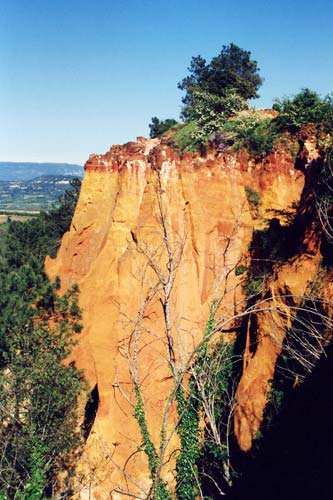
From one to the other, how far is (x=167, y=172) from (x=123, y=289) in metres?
4.69

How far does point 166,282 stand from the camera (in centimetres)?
1404

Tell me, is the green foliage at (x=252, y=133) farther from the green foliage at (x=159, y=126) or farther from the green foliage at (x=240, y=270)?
the green foliage at (x=159, y=126)

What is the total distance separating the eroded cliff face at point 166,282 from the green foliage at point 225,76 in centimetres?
1305

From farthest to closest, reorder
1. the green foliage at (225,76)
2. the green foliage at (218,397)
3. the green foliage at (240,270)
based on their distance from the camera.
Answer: the green foliage at (225,76) < the green foliage at (240,270) < the green foliage at (218,397)

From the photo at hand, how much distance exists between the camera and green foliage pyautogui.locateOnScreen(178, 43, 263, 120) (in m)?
30.4

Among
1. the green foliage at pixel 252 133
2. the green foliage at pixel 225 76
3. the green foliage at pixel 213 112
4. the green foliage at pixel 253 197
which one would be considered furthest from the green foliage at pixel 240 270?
the green foliage at pixel 225 76

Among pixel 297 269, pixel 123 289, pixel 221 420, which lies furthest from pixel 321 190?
pixel 221 420

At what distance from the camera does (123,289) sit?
1571 centimetres

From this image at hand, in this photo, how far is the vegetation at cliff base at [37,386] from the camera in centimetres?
1539

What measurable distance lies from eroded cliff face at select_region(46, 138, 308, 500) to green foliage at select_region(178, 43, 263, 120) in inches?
514

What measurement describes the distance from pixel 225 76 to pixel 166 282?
70.2 ft

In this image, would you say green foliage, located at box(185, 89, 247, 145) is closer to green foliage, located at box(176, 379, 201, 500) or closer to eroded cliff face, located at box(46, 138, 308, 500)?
eroded cliff face, located at box(46, 138, 308, 500)

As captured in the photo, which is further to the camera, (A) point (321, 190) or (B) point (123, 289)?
(B) point (123, 289)

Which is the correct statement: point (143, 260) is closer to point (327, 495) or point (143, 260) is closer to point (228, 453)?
point (228, 453)
